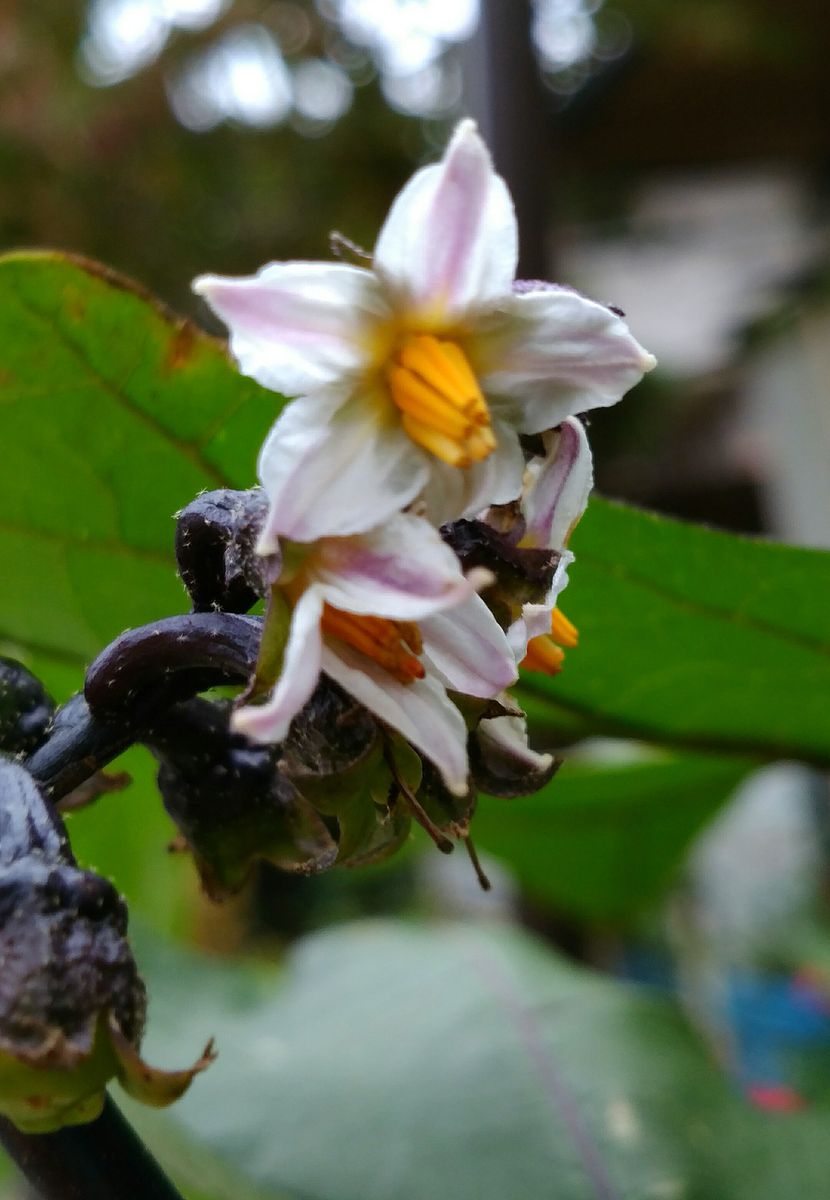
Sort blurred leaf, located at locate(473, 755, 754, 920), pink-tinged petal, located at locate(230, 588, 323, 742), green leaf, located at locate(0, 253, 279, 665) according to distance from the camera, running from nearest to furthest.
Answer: pink-tinged petal, located at locate(230, 588, 323, 742)
green leaf, located at locate(0, 253, 279, 665)
blurred leaf, located at locate(473, 755, 754, 920)

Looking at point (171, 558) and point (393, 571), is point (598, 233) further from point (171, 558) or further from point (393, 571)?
point (393, 571)

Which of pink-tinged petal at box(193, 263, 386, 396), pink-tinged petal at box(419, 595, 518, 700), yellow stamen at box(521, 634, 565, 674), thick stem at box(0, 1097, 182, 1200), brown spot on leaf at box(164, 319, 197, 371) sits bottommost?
thick stem at box(0, 1097, 182, 1200)

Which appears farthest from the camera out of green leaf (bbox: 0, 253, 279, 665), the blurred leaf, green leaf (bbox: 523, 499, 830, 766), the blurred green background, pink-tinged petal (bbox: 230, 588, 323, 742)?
the blurred green background

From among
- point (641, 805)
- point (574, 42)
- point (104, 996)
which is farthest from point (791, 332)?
point (104, 996)

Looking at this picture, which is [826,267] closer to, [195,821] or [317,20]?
[317,20]

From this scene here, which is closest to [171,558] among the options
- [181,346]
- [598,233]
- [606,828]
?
[181,346]

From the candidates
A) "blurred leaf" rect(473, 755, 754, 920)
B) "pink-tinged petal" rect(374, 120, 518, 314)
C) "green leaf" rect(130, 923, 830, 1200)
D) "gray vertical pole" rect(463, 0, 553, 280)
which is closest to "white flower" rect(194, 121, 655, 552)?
"pink-tinged petal" rect(374, 120, 518, 314)

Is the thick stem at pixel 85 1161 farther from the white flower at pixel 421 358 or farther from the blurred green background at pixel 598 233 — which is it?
the blurred green background at pixel 598 233

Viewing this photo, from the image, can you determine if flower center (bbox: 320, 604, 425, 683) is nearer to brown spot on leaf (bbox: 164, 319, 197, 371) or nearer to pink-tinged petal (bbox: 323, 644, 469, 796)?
pink-tinged petal (bbox: 323, 644, 469, 796)
